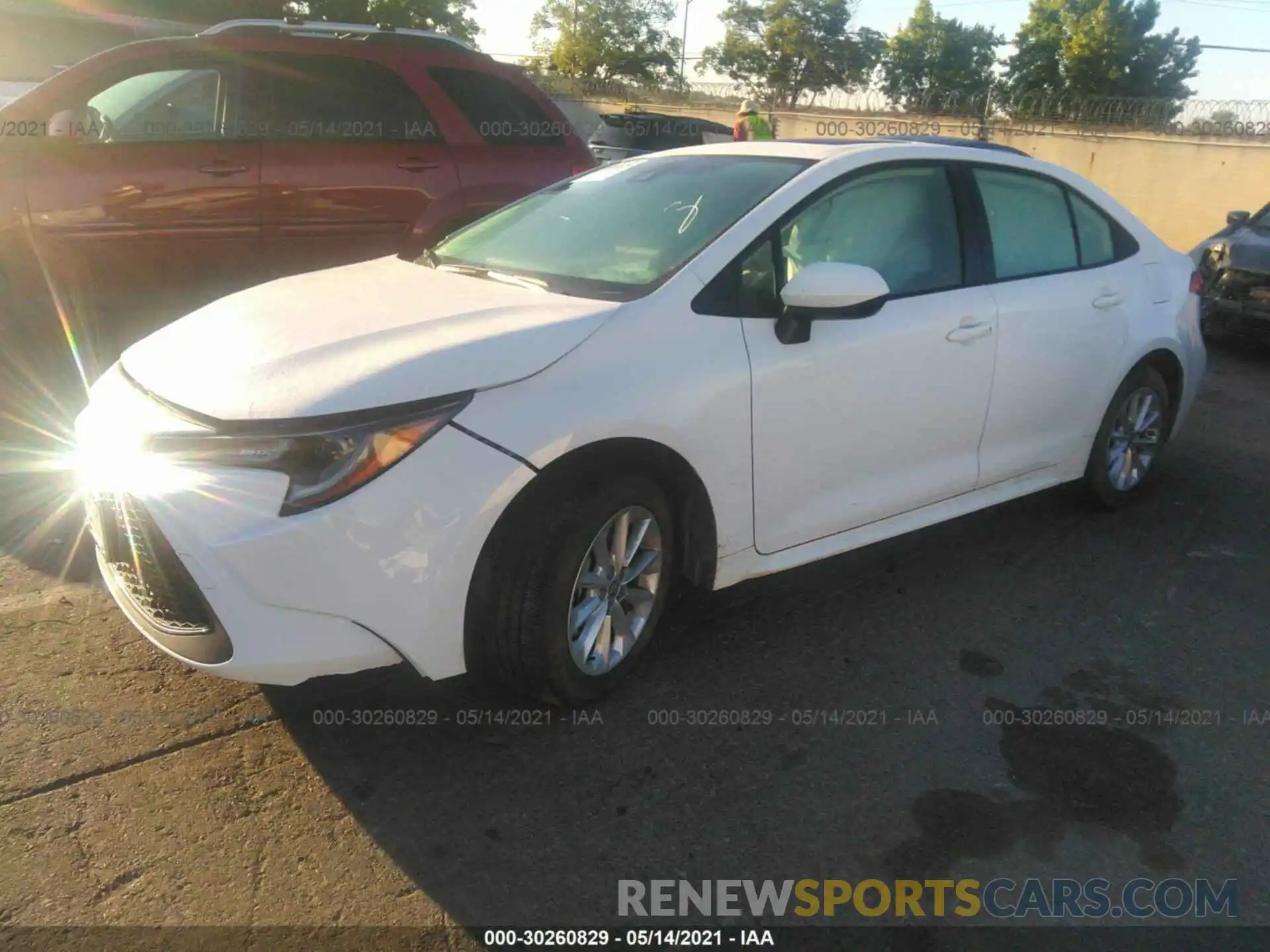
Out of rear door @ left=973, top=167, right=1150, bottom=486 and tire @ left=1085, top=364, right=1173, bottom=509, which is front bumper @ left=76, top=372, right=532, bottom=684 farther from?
tire @ left=1085, top=364, right=1173, bottom=509

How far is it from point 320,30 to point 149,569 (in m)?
4.60

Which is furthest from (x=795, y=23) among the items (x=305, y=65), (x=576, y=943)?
(x=576, y=943)

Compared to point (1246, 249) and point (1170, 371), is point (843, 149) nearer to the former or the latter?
point (1170, 371)

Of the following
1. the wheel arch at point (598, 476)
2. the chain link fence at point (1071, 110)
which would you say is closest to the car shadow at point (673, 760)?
the wheel arch at point (598, 476)

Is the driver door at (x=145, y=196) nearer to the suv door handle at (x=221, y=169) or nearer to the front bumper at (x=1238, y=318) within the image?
the suv door handle at (x=221, y=169)

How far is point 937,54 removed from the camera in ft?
236

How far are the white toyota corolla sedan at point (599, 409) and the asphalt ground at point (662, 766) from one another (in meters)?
0.32

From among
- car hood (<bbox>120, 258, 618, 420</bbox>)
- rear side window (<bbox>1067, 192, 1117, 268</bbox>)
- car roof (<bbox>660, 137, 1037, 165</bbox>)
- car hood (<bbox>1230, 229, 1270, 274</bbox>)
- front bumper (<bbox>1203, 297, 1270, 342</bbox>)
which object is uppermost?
car roof (<bbox>660, 137, 1037, 165</bbox>)

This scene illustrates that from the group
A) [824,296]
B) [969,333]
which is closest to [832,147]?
[969,333]

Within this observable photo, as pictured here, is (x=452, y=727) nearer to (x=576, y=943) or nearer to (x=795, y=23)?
(x=576, y=943)

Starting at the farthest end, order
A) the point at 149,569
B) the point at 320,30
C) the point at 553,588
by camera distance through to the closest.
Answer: the point at 320,30 → the point at 553,588 → the point at 149,569

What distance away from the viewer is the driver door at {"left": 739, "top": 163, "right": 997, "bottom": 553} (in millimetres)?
3277

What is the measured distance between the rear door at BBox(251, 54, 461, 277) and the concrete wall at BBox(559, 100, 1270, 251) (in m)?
6.95

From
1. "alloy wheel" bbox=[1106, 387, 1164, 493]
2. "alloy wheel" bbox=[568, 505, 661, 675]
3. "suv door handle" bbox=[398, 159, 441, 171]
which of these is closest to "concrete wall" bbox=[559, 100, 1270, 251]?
"suv door handle" bbox=[398, 159, 441, 171]
